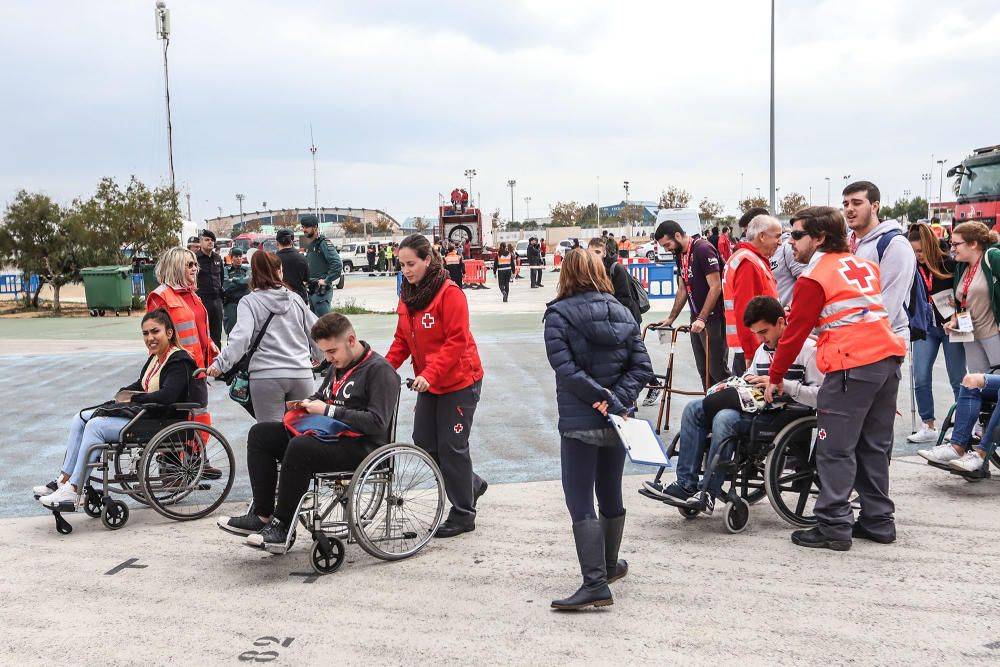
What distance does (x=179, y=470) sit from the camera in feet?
19.5

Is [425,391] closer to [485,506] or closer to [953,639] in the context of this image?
[485,506]

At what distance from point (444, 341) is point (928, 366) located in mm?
4425

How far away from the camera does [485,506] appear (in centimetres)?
610

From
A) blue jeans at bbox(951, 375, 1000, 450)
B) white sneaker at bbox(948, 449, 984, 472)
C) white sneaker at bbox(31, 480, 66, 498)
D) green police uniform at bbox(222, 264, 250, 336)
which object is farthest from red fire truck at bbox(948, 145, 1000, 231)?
white sneaker at bbox(31, 480, 66, 498)

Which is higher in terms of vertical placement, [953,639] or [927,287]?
[927,287]

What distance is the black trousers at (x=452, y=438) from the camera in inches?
215

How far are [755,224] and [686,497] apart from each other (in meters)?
2.51

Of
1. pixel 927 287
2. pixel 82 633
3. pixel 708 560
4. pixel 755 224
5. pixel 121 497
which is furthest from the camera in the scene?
pixel 927 287

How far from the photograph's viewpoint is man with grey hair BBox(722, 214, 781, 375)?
690 centimetres

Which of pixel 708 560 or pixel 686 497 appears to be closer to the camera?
pixel 708 560

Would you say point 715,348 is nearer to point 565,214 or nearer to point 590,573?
point 590,573

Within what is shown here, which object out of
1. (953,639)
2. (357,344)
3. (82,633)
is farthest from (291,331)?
(953,639)

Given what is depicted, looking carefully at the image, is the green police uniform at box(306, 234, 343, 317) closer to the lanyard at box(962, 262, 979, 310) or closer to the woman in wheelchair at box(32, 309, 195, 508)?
the woman in wheelchair at box(32, 309, 195, 508)

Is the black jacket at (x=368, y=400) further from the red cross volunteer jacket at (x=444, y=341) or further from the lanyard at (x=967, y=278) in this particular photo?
the lanyard at (x=967, y=278)
